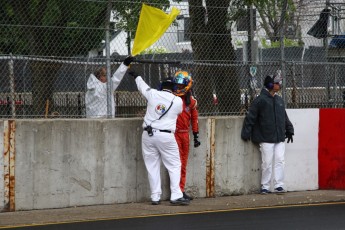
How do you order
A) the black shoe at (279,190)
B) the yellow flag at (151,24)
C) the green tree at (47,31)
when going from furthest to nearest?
the black shoe at (279,190), the yellow flag at (151,24), the green tree at (47,31)

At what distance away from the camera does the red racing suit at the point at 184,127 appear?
12641 mm

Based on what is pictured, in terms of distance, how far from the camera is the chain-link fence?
1219 cm

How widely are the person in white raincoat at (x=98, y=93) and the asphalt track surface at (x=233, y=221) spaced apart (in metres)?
2.07

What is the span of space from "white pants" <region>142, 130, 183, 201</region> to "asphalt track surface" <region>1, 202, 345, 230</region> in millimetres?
720

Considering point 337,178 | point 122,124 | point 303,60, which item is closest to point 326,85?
point 303,60

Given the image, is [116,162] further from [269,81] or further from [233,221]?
[269,81]

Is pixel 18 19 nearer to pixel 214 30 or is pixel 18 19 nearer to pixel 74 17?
pixel 74 17

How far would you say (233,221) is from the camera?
1101cm

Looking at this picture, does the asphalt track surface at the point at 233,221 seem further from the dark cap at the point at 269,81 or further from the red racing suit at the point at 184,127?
the dark cap at the point at 269,81

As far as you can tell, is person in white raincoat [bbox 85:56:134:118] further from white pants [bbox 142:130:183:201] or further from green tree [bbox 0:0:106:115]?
white pants [bbox 142:130:183:201]

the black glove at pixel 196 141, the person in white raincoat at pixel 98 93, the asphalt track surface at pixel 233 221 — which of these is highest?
the person in white raincoat at pixel 98 93

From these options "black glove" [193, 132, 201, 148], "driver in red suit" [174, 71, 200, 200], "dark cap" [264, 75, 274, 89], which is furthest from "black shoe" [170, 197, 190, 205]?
"dark cap" [264, 75, 274, 89]

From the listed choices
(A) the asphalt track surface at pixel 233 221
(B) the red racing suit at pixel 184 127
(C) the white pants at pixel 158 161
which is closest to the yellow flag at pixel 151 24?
(B) the red racing suit at pixel 184 127

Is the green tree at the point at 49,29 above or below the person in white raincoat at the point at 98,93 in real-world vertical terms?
above
